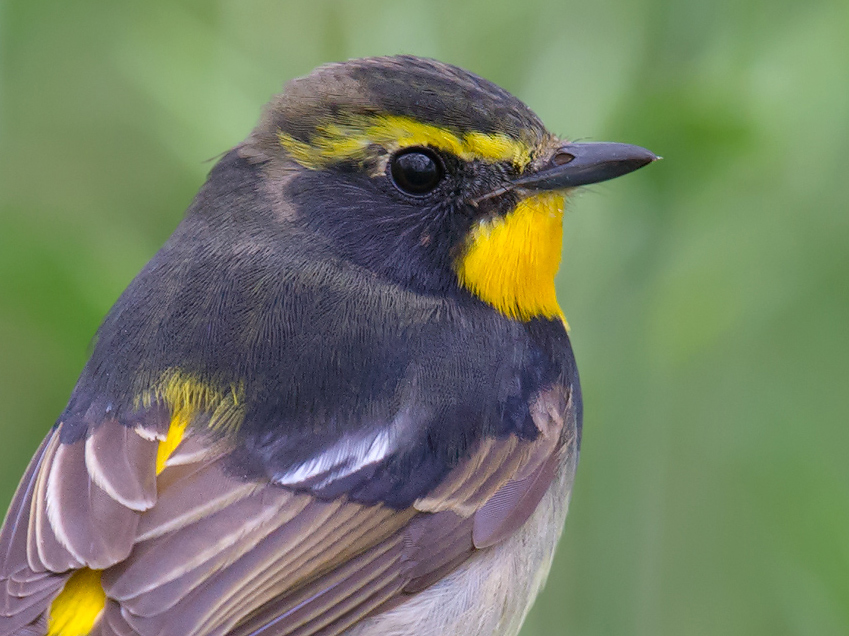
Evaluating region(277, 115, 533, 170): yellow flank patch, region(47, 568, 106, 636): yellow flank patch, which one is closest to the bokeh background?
region(277, 115, 533, 170): yellow flank patch

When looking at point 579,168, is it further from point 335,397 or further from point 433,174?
point 335,397

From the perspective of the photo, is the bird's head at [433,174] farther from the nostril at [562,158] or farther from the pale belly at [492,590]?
the pale belly at [492,590]

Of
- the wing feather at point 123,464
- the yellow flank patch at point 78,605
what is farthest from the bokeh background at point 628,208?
the yellow flank patch at point 78,605

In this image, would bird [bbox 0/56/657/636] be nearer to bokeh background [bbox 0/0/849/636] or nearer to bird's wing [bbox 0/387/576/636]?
bird's wing [bbox 0/387/576/636]

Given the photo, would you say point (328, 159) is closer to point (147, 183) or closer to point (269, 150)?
point (269, 150)

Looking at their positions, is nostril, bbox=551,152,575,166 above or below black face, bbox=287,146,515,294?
above

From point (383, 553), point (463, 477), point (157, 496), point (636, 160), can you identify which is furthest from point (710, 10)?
point (157, 496)
